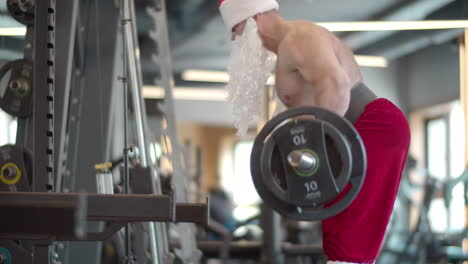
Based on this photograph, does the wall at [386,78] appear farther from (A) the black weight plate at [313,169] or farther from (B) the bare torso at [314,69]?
(A) the black weight plate at [313,169]

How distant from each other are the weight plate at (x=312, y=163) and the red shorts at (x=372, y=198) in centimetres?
41

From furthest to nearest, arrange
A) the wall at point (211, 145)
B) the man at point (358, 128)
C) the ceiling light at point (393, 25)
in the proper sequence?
1. the wall at point (211, 145)
2. the ceiling light at point (393, 25)
3. the man at point (358, 128)

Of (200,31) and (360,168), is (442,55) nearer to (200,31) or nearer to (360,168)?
(360,168)

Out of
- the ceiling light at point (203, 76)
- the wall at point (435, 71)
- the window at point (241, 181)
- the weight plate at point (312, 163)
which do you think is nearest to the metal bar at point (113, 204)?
the weight plate at point (312, 163)

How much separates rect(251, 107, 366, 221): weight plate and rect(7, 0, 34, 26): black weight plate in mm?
1003

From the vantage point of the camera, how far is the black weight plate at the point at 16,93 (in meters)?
2.07

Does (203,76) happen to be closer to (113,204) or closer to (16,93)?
(16,93)

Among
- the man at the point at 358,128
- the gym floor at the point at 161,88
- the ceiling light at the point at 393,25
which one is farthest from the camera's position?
the ceiling light at the point at 393,25

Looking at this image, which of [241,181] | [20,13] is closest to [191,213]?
[20,13]

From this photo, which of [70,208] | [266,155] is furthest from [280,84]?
[70,208]

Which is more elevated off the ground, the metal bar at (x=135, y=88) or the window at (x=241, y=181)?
the window at (x=241, y=181)

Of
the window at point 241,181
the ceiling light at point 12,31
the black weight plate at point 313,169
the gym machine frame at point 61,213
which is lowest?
the gym machine frame at point 61,213

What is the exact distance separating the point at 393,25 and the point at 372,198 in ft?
3.04

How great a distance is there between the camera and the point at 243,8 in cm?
212
